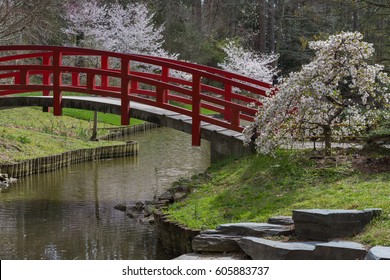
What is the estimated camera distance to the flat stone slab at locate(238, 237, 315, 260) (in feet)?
22.6

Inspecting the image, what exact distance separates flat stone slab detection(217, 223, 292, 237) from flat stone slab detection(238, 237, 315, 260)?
1.35 feet

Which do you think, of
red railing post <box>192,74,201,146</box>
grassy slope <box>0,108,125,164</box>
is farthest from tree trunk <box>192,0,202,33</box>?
red railing post <box>192,74,201,146</box>

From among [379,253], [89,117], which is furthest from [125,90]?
[89,117]

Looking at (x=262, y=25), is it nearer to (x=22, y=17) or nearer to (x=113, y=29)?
(x=113, y=29)

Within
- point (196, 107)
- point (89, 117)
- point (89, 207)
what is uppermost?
point (196, 107)

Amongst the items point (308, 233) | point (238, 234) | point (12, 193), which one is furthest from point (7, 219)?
point (308, 233)

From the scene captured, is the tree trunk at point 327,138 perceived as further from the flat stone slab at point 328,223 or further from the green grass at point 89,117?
the green grass at point 89,117

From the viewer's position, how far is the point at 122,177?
55.1 ft

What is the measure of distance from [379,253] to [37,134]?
15240 mm

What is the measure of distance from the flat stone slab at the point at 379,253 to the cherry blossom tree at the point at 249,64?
1006 inches

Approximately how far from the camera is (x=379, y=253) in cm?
615

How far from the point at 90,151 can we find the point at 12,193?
5059 millimetres

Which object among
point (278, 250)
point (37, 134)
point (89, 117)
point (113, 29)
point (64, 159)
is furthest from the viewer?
point (113, 29)

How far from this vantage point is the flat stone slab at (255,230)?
772 centimetres
